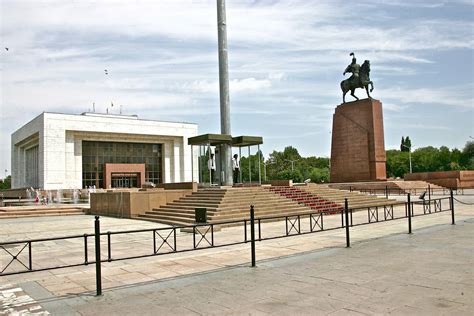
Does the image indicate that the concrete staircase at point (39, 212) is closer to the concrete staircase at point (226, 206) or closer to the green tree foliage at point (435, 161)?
the concrete staircase at point (226, 206)

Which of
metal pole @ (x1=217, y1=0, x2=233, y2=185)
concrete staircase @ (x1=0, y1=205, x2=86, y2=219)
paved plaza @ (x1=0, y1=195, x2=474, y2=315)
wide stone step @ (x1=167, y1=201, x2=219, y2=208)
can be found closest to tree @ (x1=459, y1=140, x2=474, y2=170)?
metal pole @ (x1=217, y1=0, x2=233, y2=185)

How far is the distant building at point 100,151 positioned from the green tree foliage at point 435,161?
4116 cm

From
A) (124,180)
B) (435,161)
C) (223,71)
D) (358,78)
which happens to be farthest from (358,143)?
(435,161)

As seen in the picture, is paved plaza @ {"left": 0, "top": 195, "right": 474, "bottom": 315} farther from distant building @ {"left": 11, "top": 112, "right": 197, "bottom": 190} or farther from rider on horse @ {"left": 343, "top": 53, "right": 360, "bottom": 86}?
distant building @ {"left": 11, "top": 112, "right": 197, "bottom": 190}

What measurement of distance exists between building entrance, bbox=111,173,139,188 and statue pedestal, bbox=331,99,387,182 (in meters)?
31.5

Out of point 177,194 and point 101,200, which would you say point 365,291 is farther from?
point 101,200

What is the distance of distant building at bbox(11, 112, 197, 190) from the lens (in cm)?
5509

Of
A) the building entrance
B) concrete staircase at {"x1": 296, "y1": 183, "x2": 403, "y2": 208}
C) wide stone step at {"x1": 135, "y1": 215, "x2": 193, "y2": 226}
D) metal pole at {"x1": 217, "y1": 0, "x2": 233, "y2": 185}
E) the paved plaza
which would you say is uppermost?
metal pole at {"x1": 217, "y1": 0, "x2": 233, "y2": 185}

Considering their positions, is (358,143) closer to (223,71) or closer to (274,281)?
(223,71)

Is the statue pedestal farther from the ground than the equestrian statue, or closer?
closer

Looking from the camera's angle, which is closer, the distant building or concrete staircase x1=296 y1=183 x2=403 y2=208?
concrete staircase x1=296 y1=183 x2=403 y2=208

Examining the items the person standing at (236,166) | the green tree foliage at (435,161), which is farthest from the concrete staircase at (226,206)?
the green tree foliage at (435,161)

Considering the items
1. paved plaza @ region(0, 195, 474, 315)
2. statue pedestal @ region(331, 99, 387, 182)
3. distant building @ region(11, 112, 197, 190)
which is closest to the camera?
paved plaza @ region(0, 195, 474, 315)

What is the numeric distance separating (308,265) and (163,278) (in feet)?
9.67
